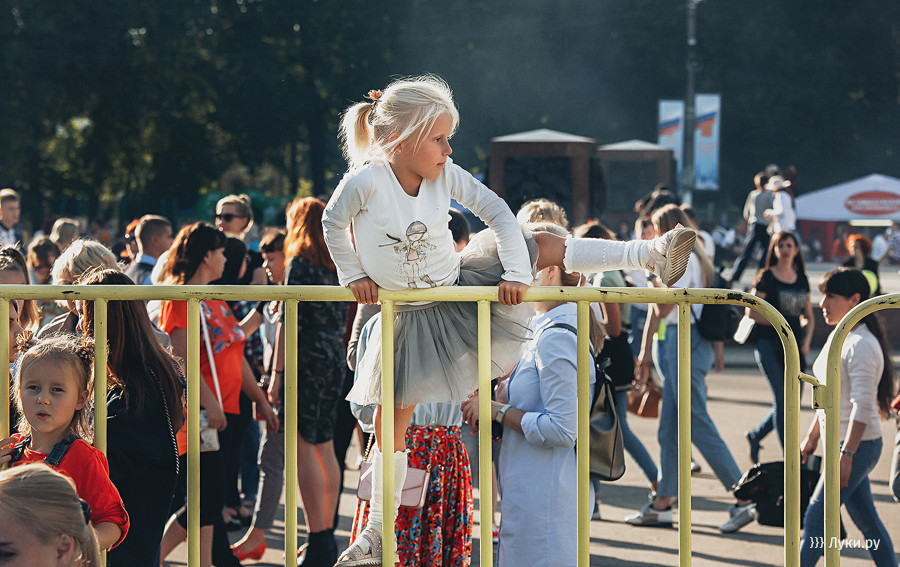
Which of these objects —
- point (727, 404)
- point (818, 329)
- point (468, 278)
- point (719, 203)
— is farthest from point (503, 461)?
point (719, 203)

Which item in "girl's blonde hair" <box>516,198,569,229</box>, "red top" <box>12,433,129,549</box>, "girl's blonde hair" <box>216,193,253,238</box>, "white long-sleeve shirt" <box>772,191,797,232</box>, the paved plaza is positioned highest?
"white long-sleeve shirt" <box>772,191,797,232</box>

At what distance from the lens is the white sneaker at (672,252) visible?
3527mm

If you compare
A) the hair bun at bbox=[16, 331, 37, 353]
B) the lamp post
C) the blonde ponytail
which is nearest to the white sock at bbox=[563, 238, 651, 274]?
the blonde ponytail

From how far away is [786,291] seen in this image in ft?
25.2

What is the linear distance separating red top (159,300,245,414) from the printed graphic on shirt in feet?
5.77

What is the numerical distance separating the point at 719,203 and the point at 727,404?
41.0 metres

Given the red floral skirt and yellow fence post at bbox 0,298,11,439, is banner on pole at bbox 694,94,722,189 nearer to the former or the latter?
the red floral skirt

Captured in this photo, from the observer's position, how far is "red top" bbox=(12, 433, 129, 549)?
3121 mm

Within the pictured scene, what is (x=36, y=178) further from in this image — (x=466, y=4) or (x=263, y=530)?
(x=263, y=530)

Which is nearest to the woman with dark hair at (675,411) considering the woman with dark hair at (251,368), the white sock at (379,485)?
the woman with dark hair at (251,368)

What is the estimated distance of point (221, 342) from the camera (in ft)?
16.8

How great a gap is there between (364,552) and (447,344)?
2.42 feet

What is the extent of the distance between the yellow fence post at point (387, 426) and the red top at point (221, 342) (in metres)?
1.72

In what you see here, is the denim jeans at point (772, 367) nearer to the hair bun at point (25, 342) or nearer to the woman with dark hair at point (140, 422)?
the woman with dark hair at point (140, 422)
